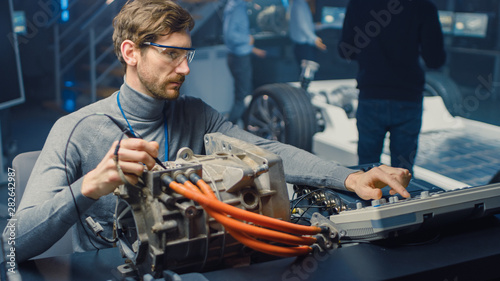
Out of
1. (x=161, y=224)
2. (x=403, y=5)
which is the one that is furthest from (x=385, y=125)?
(x=161, y=224)

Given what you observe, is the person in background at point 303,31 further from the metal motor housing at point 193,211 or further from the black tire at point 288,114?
the metal motor housing at point 193,211

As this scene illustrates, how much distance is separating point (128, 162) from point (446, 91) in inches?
166

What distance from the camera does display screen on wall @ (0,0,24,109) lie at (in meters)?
3.70

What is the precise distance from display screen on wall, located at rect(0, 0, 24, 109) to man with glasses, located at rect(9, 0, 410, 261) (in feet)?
7.81

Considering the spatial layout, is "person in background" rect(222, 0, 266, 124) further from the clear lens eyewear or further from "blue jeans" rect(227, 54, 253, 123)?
the clear lens eyewear

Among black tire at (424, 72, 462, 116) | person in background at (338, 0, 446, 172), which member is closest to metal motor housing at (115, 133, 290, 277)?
person in background at (338, 0, 446, 172)

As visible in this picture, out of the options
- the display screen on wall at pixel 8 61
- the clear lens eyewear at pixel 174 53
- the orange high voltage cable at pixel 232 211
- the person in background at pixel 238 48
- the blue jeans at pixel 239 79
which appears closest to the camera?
the orange high voltage cable at pixel 232 211

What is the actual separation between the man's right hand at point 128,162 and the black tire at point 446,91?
408 centimetres

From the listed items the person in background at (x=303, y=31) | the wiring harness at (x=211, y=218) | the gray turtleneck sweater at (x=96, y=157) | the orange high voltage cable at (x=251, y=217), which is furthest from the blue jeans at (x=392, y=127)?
the person in background at (x=303, y=31)

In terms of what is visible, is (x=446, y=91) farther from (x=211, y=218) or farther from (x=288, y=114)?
(x=211, y=218)

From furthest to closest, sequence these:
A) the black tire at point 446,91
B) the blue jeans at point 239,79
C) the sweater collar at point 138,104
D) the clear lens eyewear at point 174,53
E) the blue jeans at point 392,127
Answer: the blue jeans at point 239,79 → the black tire at point 446,91 → the blue jeans at point 392,127 → the sweater collar at point 138,104 → the clear lens eyewear at point 174,53

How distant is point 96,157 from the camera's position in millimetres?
1652

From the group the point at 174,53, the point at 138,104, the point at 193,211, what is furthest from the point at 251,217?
Result: the point at 138,104

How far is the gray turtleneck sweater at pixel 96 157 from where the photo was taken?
126 cm
